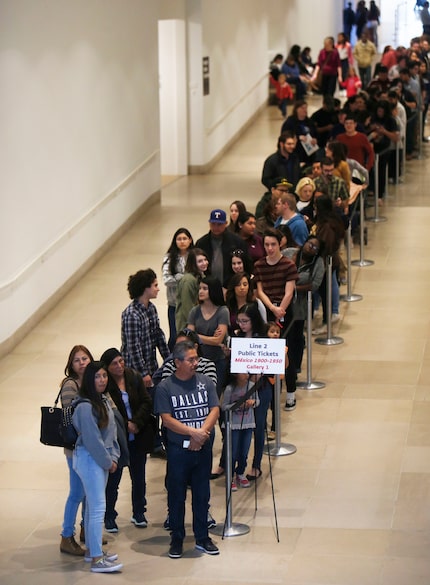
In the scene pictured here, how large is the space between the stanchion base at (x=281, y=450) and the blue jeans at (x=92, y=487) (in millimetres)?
2535

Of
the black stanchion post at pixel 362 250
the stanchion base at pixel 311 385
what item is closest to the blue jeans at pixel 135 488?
the stanchion base at pixel 311 385

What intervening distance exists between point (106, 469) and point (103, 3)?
34.3 feet

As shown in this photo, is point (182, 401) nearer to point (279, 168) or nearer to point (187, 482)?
point (187, 482)

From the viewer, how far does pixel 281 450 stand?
36.1ft

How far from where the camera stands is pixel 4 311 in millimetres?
13859

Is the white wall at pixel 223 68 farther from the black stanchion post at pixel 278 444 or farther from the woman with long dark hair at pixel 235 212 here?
the black stanchion post at pixel 278 444

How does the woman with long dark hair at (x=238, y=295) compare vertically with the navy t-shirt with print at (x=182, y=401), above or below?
above

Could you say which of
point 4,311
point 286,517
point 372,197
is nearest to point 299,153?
point 372,197

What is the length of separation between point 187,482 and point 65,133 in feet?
26.3

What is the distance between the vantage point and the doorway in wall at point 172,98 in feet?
76.9

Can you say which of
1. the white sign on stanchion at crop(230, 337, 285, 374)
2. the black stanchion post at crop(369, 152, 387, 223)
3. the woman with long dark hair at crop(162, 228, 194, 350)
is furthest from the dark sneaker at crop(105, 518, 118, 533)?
the black stanchion post at crop(369, 152, 387, 223)

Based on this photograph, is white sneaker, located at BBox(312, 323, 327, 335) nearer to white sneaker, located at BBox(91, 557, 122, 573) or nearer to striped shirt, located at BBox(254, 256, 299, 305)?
striped shirt, located at BBox(254, 256, 299, 305)

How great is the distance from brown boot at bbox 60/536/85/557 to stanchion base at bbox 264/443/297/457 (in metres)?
2.39

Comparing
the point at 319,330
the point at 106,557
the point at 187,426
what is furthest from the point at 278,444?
the point at 319,330
